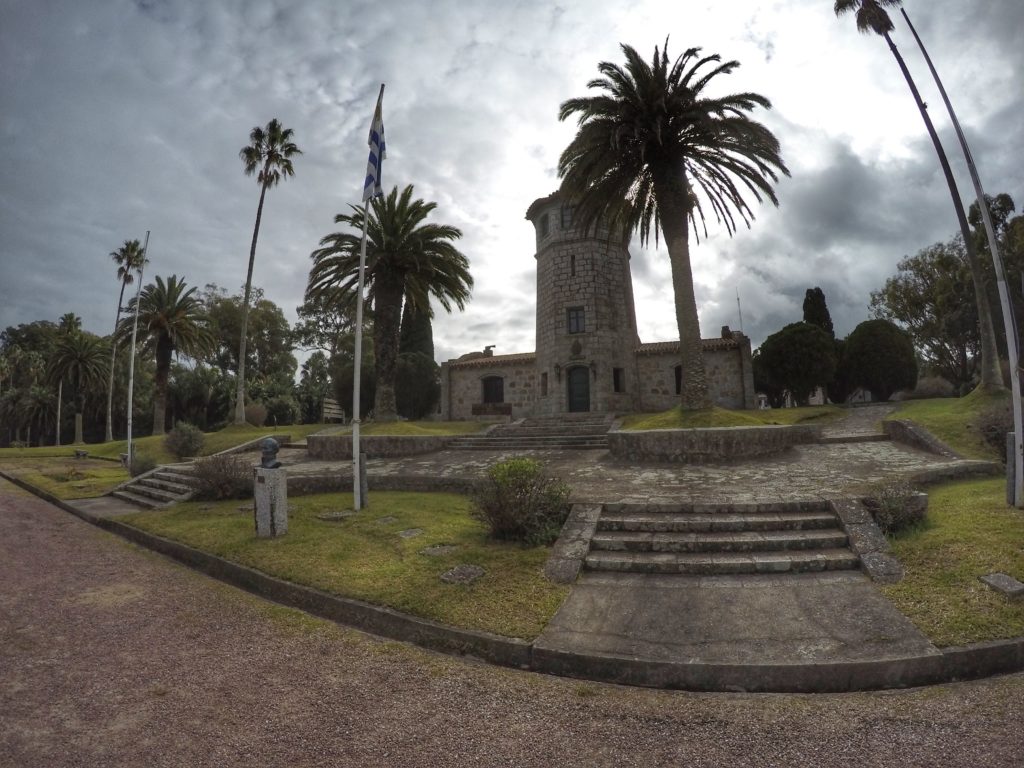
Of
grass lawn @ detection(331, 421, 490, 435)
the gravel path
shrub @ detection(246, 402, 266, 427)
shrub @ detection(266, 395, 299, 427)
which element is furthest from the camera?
shrub @ detection(266, 395, 299, 427)

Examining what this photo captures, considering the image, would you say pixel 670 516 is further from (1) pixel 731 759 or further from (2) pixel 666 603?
(1) pixel 731 759

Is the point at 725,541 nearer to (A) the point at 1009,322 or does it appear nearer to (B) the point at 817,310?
(A) the point at 1009,322

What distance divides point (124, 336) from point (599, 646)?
1464 inches

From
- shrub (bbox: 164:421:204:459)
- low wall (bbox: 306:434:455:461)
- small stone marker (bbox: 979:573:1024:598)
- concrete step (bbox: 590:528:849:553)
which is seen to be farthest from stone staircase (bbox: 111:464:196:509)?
small stone marker (bbox: 979:573:1024:598)

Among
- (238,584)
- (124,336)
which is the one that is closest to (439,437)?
(238,584)

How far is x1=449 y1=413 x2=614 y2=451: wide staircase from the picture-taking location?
17.1 meters

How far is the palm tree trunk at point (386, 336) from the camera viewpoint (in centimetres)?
2253

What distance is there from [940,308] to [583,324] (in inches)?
939

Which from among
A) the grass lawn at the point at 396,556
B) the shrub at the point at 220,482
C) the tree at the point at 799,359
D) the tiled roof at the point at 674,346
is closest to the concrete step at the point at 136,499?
the shrub at the point at 220,482

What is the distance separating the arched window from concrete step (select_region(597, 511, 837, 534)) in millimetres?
21447

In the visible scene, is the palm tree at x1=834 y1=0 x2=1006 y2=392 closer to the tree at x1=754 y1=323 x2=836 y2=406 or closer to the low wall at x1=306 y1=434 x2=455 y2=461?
the tree at x1=754 y1=323 x2=836 y2=406

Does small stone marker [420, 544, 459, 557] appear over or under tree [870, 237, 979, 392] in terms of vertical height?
under

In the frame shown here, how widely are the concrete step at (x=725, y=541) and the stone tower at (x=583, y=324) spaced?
1750 cm

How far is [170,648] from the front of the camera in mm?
4508
